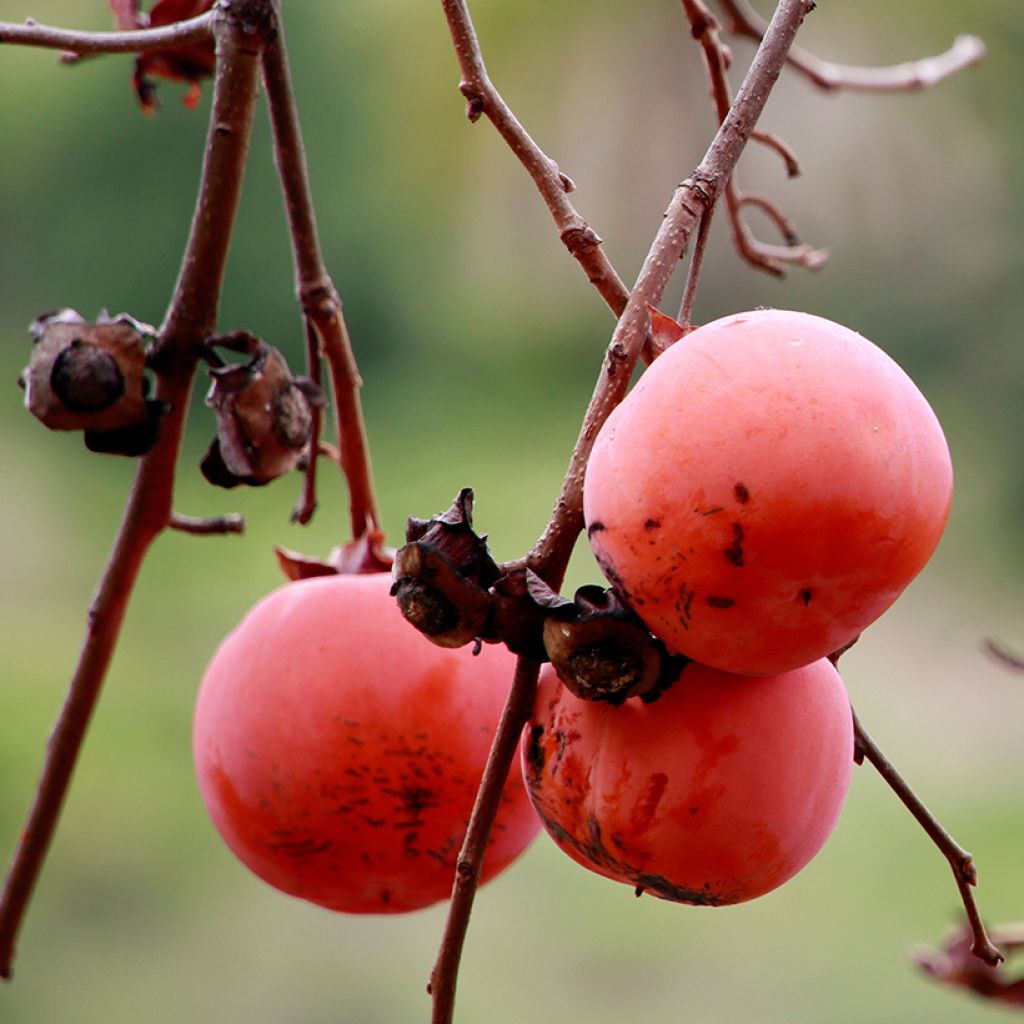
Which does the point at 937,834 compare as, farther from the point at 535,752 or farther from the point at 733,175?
the point at 733,175

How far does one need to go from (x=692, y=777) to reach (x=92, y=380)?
0.28 meters

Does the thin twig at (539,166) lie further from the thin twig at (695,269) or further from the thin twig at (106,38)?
the thin twig at (106,38)

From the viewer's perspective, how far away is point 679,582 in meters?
0.37

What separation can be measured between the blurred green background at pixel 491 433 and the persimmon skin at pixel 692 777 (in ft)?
7.16

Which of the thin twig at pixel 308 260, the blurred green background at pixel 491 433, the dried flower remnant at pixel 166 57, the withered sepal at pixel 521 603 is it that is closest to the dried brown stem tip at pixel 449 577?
the withered sepal at pixel 521 603

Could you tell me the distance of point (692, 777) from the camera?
16.1 inches

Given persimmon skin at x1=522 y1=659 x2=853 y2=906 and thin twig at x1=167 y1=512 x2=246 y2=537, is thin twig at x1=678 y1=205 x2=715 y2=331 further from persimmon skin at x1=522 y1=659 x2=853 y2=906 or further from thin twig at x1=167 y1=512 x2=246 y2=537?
thin twig at x1=167 y1=512 x2=246 y2=537

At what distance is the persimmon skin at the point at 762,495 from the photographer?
1.18 ft

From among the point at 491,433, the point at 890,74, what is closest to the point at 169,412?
the point at 890,74

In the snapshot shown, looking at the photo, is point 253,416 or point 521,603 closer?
point 521,603

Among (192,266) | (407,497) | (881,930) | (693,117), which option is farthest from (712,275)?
(192,266)

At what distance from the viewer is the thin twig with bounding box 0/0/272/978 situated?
566mm

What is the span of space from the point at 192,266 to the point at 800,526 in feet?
1.00

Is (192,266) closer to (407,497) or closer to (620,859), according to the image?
(620,859)
